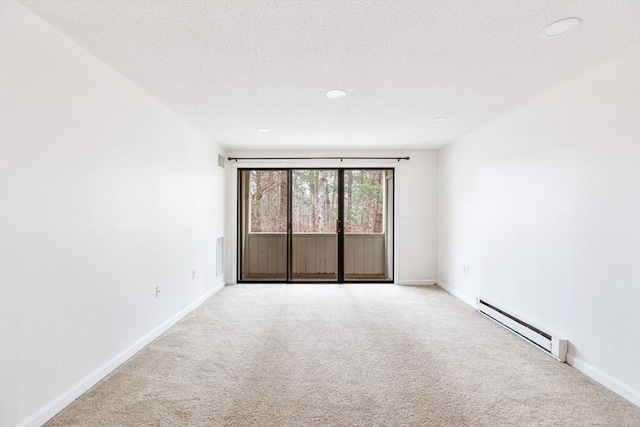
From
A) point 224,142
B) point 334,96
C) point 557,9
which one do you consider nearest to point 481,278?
point 334,96

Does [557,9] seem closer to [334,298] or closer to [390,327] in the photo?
[390,327]

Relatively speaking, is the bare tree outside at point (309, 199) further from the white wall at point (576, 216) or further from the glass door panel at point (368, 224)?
the white wall at point (576, 216)

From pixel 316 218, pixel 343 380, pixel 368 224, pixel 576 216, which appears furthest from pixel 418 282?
pixel 343 380

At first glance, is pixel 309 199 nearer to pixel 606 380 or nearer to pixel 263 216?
pixel 263 216

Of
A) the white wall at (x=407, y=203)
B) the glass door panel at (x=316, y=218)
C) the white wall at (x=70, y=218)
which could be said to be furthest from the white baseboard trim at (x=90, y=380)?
the glass door panel at (x=316, y=218)

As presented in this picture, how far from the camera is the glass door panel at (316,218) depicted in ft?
19.2

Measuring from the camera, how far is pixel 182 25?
196cm

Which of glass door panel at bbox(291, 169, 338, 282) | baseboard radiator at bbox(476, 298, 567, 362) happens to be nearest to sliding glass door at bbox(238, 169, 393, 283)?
glass door panel at bbox(291, 169, 338, 282)

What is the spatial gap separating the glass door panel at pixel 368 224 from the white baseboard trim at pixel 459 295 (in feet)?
2.83

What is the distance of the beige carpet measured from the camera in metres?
2.00

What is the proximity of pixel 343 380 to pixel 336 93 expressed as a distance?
7.60 feet

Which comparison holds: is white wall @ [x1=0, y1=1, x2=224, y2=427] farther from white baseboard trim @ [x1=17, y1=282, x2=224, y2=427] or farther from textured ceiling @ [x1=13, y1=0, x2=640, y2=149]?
textured ceiling @ [x1=13, y1=0, x2=640, y2=149]

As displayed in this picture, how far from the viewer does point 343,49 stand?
223 centimetres

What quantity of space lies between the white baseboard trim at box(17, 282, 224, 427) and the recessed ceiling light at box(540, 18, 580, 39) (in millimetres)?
3587
